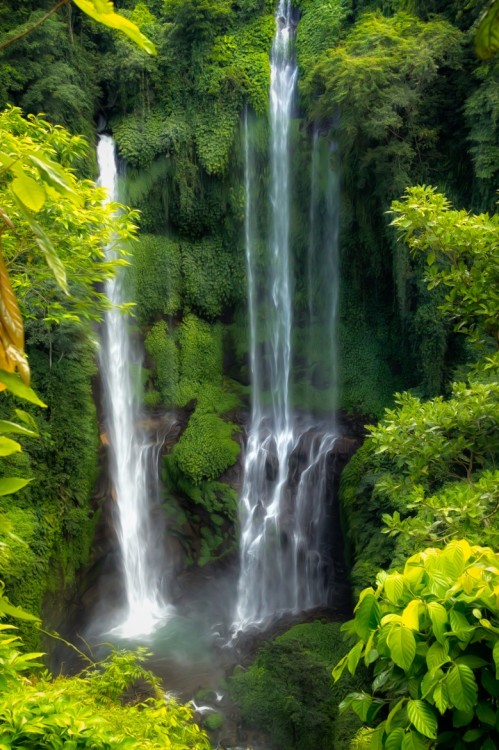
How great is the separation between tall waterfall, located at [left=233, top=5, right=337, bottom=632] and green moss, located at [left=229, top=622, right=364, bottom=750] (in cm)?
206

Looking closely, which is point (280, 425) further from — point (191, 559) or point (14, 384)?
point (14, 384)

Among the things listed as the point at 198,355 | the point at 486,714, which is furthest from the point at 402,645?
the point at 198,355

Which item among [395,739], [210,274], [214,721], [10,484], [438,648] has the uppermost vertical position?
[210,274]

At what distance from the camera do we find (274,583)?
1102cm

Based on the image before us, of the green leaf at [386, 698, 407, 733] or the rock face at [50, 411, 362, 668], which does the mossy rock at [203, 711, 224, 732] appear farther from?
the green leaf at [386, 698, 407, 733]

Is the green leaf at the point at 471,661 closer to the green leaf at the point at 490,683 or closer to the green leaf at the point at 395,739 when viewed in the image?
the green leaf at the point at 490,683

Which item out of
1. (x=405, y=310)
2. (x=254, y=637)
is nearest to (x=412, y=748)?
(x=254, y=637)

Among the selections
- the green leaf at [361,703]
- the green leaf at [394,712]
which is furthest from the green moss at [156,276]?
the green leaf at [394,712]

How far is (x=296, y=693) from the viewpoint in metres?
7.20

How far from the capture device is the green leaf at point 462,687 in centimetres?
146

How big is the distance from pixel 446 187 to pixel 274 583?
317 inches

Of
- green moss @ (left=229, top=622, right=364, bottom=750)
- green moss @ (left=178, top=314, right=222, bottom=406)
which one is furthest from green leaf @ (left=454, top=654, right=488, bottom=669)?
green moss @ (left=178, top=314, right=222, bottom=406)

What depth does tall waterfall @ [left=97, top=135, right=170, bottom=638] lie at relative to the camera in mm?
10828

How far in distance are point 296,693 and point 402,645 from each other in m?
6.52
